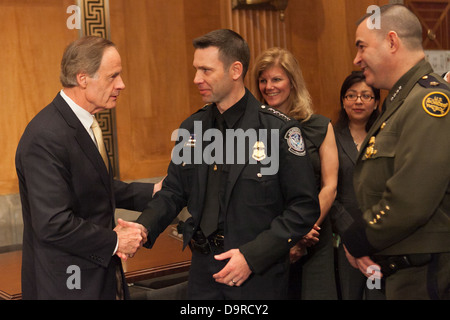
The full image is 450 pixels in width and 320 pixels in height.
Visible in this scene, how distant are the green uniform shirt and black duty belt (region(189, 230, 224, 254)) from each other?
1.57ft

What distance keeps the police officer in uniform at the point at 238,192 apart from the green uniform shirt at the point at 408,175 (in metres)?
0.24

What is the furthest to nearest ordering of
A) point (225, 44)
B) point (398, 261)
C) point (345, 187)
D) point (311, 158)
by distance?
point (345, 187) → point (311, 158) → point (225, 44) → point (398, 261)

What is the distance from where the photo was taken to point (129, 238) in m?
1.96

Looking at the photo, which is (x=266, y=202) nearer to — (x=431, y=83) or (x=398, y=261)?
(x=398, y=261)

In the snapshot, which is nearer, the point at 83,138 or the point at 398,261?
the point at 398,261

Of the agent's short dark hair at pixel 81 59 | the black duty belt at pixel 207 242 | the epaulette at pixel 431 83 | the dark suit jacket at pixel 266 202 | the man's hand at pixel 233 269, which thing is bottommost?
the man's hand at pixel 233 269

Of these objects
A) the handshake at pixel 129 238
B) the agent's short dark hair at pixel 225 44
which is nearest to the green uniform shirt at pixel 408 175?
the agent's short dark hair at pixel 225 44

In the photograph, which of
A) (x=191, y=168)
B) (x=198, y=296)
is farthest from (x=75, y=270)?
(x=191, y=168)

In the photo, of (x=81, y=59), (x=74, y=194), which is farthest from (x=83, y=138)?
(x=81, y=59)

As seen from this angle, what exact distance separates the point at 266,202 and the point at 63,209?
2.45 feet

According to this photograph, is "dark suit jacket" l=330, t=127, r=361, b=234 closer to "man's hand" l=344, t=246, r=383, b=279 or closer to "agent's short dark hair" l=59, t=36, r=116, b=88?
"man's hand" l=344, t=246, r=383, b=279

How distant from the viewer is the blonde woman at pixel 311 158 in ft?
8.44

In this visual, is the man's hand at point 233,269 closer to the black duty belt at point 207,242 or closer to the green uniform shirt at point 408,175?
the black duty belt at point 207,242

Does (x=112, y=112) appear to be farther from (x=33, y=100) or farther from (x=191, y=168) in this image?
(x=191, y=168)
